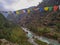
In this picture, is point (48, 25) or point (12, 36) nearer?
point (12, 36)

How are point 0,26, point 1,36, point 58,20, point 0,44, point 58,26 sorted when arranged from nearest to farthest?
A: 1. point 0,44
2. point 1,36
3. point 0,26
4. point 58,26
5. point 58,20

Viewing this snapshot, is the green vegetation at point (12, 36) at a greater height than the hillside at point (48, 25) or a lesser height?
greater

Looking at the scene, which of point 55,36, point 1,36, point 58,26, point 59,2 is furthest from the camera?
point 59,2

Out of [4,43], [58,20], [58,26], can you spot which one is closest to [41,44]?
[4,43]

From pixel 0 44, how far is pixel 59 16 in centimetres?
5512

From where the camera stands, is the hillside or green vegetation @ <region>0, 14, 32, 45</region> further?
the hillside

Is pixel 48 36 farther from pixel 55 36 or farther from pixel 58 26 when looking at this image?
→ pixel 58 26

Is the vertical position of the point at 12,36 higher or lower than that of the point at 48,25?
higher

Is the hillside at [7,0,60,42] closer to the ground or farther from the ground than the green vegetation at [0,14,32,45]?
closer to the ground

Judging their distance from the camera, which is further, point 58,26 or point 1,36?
point 58,26

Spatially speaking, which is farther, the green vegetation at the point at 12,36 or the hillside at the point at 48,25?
the hillside at the point at 48,25

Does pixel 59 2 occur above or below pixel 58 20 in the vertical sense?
above

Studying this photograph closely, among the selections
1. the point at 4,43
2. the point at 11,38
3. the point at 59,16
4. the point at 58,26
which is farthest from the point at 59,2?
the point at 4,43

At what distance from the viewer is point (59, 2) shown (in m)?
90.9
